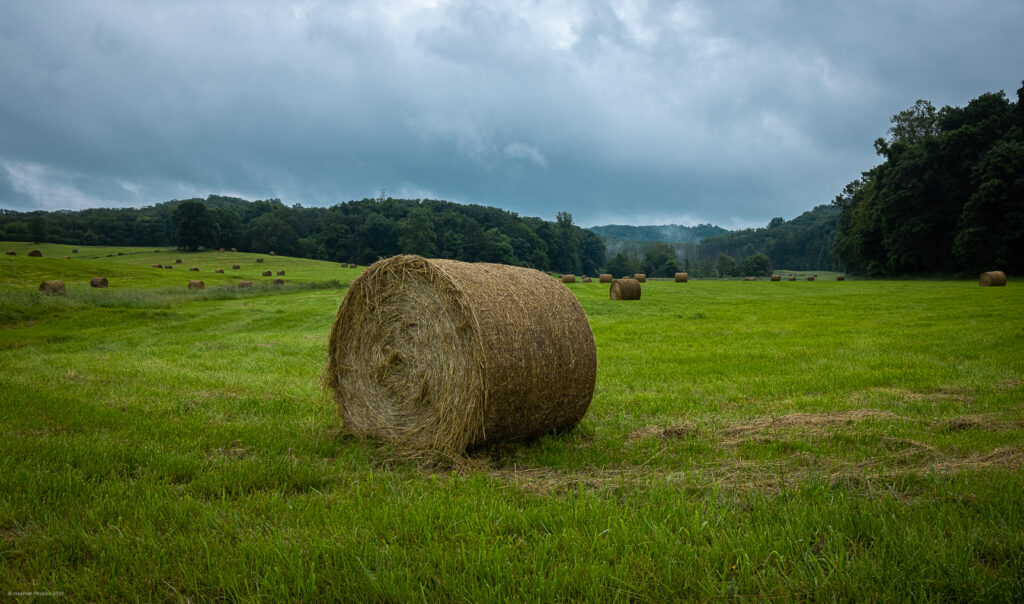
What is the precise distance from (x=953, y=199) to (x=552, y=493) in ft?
214

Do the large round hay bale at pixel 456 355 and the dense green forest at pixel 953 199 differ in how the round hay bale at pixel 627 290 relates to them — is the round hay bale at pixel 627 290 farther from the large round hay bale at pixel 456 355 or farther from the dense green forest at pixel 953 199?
the dense green forest at pixel 953 199

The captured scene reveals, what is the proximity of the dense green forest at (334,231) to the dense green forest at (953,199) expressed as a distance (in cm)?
5389

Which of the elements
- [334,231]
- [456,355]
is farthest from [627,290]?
[334,231]

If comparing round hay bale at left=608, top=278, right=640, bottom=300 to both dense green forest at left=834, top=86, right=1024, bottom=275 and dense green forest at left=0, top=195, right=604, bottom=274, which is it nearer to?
dense green forest at left=834, top=86, right=1024, bottom=275

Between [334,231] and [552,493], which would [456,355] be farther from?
[334,231]

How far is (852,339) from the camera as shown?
1463 cm

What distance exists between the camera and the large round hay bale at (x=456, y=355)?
613 cm

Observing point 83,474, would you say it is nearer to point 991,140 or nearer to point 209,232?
point 991,140

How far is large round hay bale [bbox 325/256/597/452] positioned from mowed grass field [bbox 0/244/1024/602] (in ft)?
1.17

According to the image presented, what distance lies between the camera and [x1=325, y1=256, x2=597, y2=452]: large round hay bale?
6.13m

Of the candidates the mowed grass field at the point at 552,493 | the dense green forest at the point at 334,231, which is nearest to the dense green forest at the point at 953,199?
the mowed grass field at the point at 552,493

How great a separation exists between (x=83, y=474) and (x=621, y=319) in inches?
727

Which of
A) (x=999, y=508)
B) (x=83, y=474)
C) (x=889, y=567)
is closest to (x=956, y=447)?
(x=999, y=508)

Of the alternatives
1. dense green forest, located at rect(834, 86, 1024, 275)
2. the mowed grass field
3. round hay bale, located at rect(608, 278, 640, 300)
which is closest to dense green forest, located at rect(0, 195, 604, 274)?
dense green forest, located at rect(834, 86, 1024, 275)
